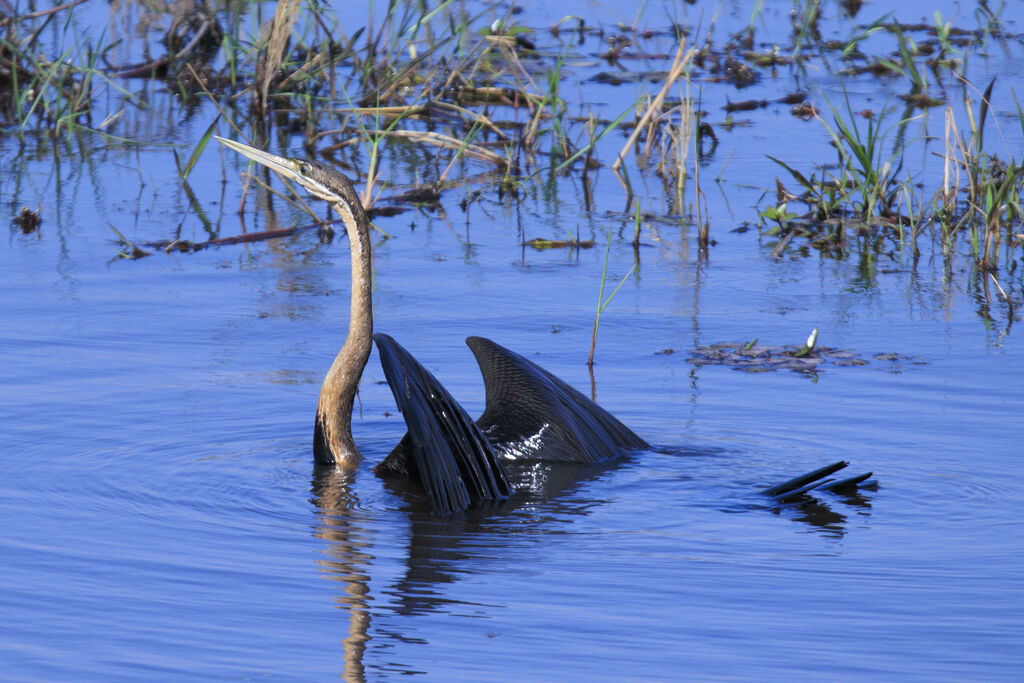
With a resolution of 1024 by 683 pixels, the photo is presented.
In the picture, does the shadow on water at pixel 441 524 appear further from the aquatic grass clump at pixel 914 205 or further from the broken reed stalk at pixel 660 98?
the broken reed stalk at pixel 660 98

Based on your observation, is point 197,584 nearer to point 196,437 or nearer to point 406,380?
point 406,380

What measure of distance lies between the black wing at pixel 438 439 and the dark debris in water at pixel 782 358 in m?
1.71

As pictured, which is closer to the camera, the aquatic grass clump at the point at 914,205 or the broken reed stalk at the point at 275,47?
the aquatic grass clump at the point at 914,205

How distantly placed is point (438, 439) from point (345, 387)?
66cm

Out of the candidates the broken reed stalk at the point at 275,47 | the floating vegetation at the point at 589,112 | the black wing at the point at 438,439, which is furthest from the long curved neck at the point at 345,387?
the broken reed stalk at the point at 275,47

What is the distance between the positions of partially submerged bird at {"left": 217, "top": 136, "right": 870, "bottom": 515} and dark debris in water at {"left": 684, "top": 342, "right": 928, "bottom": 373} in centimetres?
104

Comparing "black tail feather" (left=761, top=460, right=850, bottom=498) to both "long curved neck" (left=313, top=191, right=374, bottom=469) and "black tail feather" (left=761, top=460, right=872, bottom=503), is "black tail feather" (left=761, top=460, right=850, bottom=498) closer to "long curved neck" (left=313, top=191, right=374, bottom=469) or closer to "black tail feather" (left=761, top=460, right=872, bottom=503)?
"black tail feather" (left=761, top=460, right=872, bottom=503)

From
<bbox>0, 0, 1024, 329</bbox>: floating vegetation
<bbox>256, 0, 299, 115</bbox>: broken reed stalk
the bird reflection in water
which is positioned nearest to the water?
the bird reflection in water

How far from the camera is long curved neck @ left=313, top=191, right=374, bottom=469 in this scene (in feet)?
17.0

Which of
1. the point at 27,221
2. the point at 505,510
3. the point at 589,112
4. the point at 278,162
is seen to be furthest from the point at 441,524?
the point at 589,112

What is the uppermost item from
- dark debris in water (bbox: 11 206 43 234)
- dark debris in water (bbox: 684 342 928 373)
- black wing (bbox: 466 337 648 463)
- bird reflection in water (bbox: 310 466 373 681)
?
dark debris in water (bbox: 11 206 43 234)

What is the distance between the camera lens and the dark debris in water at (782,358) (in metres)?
6.29

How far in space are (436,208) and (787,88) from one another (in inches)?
167

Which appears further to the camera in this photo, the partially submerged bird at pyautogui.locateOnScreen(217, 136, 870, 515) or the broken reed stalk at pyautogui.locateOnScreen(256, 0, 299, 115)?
the broken reed stalk at pyautogui.locateOnScreen(256, 0, 299, 115)
